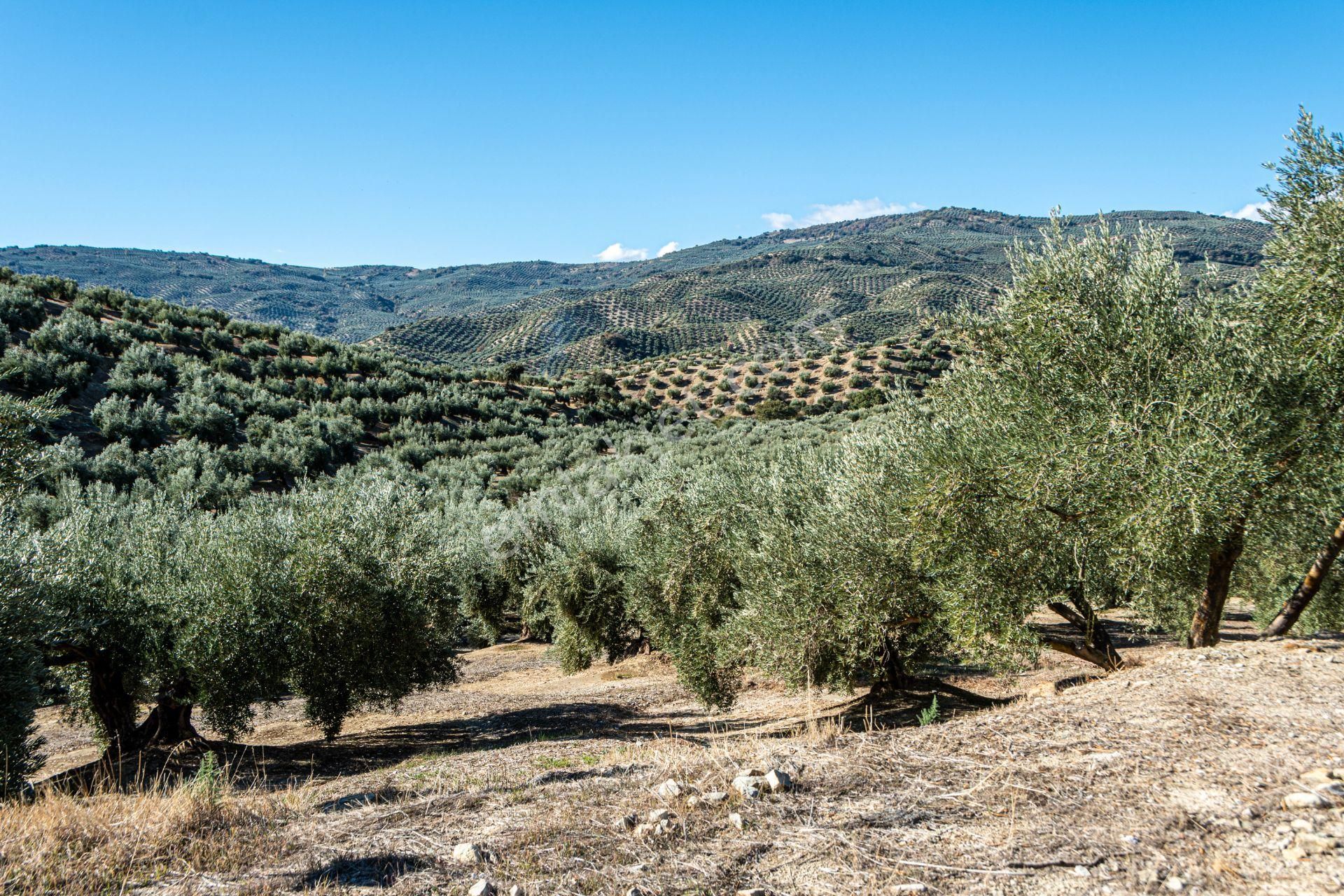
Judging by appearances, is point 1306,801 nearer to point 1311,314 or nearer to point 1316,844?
point 1316,844

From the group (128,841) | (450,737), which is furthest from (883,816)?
(450,737)

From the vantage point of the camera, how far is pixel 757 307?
402ft

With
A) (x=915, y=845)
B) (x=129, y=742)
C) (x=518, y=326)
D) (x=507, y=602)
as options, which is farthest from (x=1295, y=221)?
(x=518, y=326)

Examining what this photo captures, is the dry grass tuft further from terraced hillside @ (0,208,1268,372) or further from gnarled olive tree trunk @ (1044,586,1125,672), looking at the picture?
terraced hillside @ (0,208,1268,372)

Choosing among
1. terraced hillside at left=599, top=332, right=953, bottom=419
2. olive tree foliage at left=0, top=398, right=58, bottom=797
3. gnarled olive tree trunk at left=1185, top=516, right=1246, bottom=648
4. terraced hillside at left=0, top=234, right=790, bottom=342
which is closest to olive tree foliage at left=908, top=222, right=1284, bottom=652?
gnarled olive tree trunk at left=1185, top=516, right=1246, bottom=648

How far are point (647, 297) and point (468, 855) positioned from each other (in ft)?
416

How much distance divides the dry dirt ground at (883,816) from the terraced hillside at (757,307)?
240 ft

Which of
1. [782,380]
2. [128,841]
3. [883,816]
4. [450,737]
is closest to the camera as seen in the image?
[128,841]

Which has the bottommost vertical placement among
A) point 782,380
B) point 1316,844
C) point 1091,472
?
point 1316,844

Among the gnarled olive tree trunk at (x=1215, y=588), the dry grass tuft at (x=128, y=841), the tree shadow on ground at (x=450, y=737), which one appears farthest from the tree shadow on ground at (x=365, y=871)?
the gnarled olive tree trunk at (x=1215, y=588)

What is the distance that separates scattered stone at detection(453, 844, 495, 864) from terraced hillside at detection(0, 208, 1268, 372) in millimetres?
75248

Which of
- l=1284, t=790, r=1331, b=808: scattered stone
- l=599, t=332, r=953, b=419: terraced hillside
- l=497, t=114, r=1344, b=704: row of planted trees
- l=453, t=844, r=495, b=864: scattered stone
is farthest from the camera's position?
l=599, t=332, r=953, b=419: terraced hillside

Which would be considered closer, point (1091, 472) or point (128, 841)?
point (128, 841)

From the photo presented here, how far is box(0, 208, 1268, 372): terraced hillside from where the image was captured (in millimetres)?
99375
